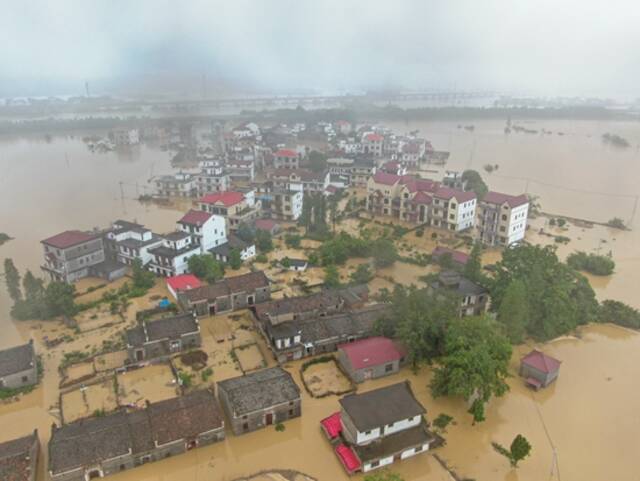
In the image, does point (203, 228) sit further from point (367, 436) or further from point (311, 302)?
point (367, 436)

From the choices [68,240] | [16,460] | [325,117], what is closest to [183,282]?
[68,240]

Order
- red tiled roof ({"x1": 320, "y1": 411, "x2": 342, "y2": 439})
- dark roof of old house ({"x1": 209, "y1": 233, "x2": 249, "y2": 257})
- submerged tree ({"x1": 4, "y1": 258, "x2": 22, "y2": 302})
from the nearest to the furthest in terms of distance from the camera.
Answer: red tiled roof ({"x1": 320, "y1": 411, "x2": 342, "y2": 439}) < submerged tree ({"x1": 4, "y1": 258, "x2": 22, "y2": 302}) < dark roof of old house ({"x1": 209, "y1": 233, "x2": 249, "y2": 257})

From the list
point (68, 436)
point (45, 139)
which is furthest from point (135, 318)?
point (45, 139)

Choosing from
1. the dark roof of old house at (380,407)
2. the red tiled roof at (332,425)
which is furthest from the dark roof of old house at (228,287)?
the dark roof of old house at (380,407)

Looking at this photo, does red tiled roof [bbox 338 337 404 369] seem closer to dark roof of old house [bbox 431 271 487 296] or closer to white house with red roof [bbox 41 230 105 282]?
dark roof of old house [bbox 431 271 487 296]

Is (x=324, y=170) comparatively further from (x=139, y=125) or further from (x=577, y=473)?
(x=139, y=125)

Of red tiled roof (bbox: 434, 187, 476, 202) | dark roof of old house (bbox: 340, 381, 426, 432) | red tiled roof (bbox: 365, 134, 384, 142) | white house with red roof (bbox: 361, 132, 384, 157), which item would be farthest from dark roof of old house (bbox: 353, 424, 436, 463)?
red tiled roof (bbox: 365, 134, 384, 142)

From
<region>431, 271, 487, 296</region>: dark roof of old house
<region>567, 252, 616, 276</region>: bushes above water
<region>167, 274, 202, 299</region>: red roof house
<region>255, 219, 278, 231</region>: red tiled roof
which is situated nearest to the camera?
<region>431, 271, 487, 296</region>: dark roof of old house
